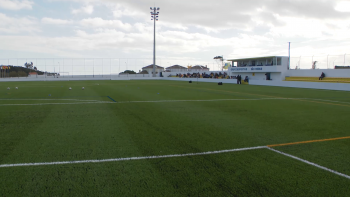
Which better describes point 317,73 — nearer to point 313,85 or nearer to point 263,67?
point 263,67

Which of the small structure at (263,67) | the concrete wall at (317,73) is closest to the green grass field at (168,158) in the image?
the concrete wall at (317,73)

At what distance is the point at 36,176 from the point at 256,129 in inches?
224

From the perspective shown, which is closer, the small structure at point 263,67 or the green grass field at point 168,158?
the green grass field at point 168,158

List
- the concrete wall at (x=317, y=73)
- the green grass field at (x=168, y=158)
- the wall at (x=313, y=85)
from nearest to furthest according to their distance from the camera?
1. the green grass field at (x=168, y=158)
2. the wall at (x=313, y=85)
3. the concrete wall at (x=317, y=73)

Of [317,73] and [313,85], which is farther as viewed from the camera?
[317,73]

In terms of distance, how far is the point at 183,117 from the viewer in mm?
9859

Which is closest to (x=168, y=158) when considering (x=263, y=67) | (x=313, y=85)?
(x=313, y=85)

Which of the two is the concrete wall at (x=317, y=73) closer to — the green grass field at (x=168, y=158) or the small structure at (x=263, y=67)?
the small structure at (x=263, y=67)

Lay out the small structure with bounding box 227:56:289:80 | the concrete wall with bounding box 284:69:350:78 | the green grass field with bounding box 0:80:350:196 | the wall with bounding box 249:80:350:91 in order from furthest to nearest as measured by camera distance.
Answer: the small structure with bounding box 227:56:289:80
the concrete wall with bounding box 284:69:350:78
the wall with bounding box 249:80:350:91
the green grass field with bounding box 0:80:350:196

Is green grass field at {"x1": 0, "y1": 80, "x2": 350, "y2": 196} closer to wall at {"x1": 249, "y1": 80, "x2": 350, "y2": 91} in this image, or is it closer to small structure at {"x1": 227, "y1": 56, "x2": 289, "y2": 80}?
wall at {"x1": 249, "y1": 80, "x2": 350, "y2": 91}

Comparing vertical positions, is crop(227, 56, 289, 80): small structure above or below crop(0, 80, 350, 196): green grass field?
above

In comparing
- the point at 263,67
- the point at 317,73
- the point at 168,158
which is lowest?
the point at 168,158

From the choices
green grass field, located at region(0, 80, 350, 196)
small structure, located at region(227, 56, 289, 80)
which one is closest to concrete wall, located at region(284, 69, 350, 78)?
small structure, located at region(227, 56, 289, 80)

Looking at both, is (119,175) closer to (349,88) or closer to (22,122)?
(22,122)
